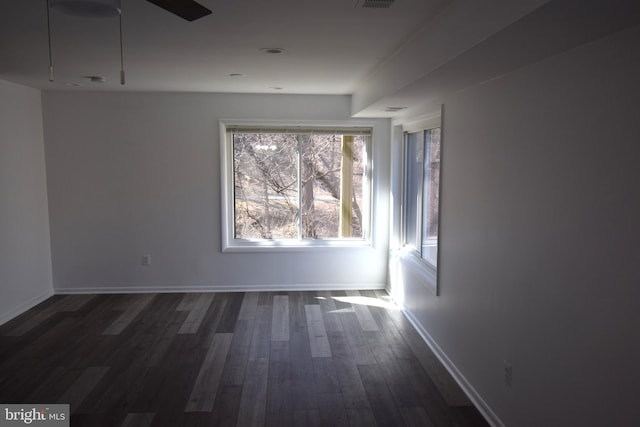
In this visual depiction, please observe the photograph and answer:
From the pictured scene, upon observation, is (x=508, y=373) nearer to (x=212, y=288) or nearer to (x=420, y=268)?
(x=420, y=268)

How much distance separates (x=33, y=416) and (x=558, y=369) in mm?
3014

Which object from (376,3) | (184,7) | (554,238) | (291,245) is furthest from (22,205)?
(554,238)

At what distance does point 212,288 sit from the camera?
5.83 m

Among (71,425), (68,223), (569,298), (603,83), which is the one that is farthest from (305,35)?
(68,223)

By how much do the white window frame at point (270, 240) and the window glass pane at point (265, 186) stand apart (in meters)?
0.08

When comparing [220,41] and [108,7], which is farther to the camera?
[220,41]

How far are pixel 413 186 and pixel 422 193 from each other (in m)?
0.38

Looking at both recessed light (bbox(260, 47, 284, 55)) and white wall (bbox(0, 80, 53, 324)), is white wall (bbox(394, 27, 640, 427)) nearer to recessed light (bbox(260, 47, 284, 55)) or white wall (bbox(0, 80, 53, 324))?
recessed light (bbox(260, 47, 284, 55))

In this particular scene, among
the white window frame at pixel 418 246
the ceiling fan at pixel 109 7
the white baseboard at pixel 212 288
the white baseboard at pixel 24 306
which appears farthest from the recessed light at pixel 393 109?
the white baseboard at pixel 24 306

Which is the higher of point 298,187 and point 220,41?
point 220,41

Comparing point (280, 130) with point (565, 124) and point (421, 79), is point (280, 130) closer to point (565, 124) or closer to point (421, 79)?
point (421, 79)

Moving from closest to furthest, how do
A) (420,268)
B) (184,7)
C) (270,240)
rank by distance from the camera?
1. (184,7)
2. (420,268)
3. (270,240)

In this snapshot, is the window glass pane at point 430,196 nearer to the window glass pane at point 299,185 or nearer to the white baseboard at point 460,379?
the white baseboard at point 460,379

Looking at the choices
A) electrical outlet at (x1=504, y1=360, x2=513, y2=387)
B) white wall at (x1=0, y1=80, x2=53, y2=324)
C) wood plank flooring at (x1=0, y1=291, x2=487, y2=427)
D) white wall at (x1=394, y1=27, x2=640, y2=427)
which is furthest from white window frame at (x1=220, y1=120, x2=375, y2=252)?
electrical outlet at (x1=504, y1=360, x2=513, y2=387)
